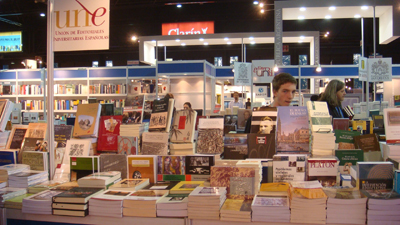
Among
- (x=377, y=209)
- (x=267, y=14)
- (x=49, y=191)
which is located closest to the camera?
(x=377, y=209)

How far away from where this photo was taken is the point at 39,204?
1.95m

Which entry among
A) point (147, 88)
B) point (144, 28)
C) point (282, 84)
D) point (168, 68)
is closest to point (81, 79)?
point (147, 88)

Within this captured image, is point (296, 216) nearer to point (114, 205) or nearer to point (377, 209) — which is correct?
point (377, 209)

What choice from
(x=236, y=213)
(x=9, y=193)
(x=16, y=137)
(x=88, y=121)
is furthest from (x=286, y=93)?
(x=16, y=137)

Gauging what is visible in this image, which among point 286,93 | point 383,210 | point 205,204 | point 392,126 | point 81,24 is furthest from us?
point 286,93

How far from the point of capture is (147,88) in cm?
1032

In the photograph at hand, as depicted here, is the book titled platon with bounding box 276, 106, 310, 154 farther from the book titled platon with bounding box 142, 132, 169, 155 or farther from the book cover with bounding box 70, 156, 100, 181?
the book cover with bounding box 70, 156, 100, 181

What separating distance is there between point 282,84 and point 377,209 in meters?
1.55

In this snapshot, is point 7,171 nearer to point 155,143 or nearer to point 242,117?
point 155,143

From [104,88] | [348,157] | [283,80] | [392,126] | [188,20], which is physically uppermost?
[188,20]

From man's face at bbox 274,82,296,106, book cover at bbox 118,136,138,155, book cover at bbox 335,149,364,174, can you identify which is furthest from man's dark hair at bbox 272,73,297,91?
book cover at bbox 118,136,138,155

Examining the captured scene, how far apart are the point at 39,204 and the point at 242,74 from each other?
711cm

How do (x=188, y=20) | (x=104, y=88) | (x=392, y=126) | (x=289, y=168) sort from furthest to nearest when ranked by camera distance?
(x=188, y=20), (x=104, y=88), (x=392, y=126), (x=289, y=168)

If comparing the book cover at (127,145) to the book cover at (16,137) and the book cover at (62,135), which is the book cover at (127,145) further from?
the book cover at (16,137)
